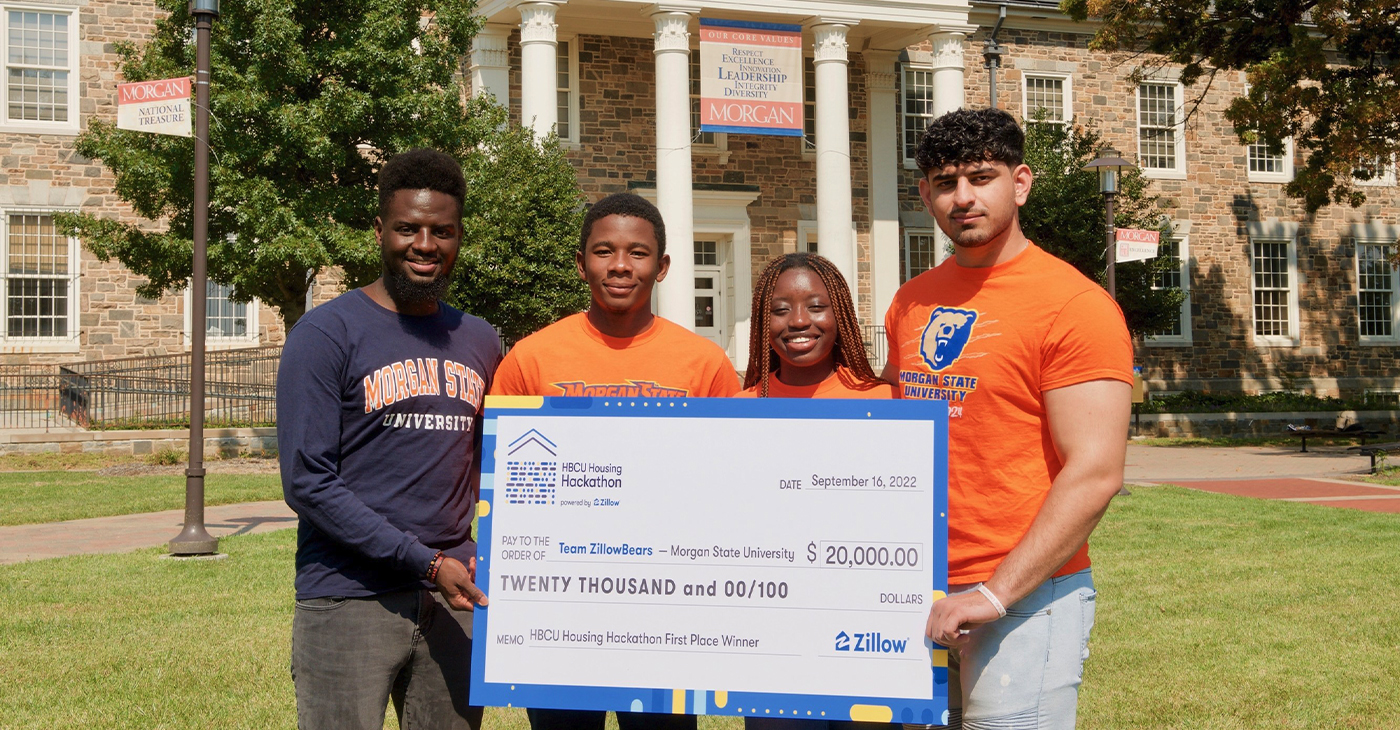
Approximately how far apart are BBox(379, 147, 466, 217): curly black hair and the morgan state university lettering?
0.44 m

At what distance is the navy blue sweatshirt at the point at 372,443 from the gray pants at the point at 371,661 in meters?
0.06

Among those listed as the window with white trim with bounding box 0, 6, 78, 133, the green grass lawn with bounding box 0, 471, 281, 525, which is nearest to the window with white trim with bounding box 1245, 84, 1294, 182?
the green grass lawn with bounding box 0, 471, 281, 525

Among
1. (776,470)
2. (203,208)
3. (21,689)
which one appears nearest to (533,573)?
(776,470)

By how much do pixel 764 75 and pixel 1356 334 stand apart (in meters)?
20.0

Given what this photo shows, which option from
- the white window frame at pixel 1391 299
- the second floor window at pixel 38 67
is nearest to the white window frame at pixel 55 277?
the second floor window at pixel 38 67

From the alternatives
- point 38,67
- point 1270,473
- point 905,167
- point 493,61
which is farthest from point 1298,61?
point 38,67

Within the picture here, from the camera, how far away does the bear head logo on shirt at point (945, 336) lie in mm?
2855

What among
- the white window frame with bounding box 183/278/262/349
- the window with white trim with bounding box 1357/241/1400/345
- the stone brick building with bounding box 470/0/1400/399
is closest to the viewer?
the white window frame with bounding box 183/278/262/349

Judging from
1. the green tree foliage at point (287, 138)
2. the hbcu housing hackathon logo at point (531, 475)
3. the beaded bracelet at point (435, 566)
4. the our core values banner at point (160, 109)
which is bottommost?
the beaded bracelet at point (435, 566)

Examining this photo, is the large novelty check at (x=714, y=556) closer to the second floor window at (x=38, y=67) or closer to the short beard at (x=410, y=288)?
the short beard at (x=410, y=288)

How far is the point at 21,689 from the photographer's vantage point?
5.59m

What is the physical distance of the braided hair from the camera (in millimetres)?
3422

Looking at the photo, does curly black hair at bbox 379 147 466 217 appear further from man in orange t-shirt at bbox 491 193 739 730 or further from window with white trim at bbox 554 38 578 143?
window with white trim at bbox 554 38 578 143

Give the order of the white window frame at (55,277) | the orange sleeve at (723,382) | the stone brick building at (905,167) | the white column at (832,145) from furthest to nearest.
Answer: the stone brick building at (905,167)
the white column at (832,145)
the white window frame at (55,277)
the orange sleeve at (723,382)
